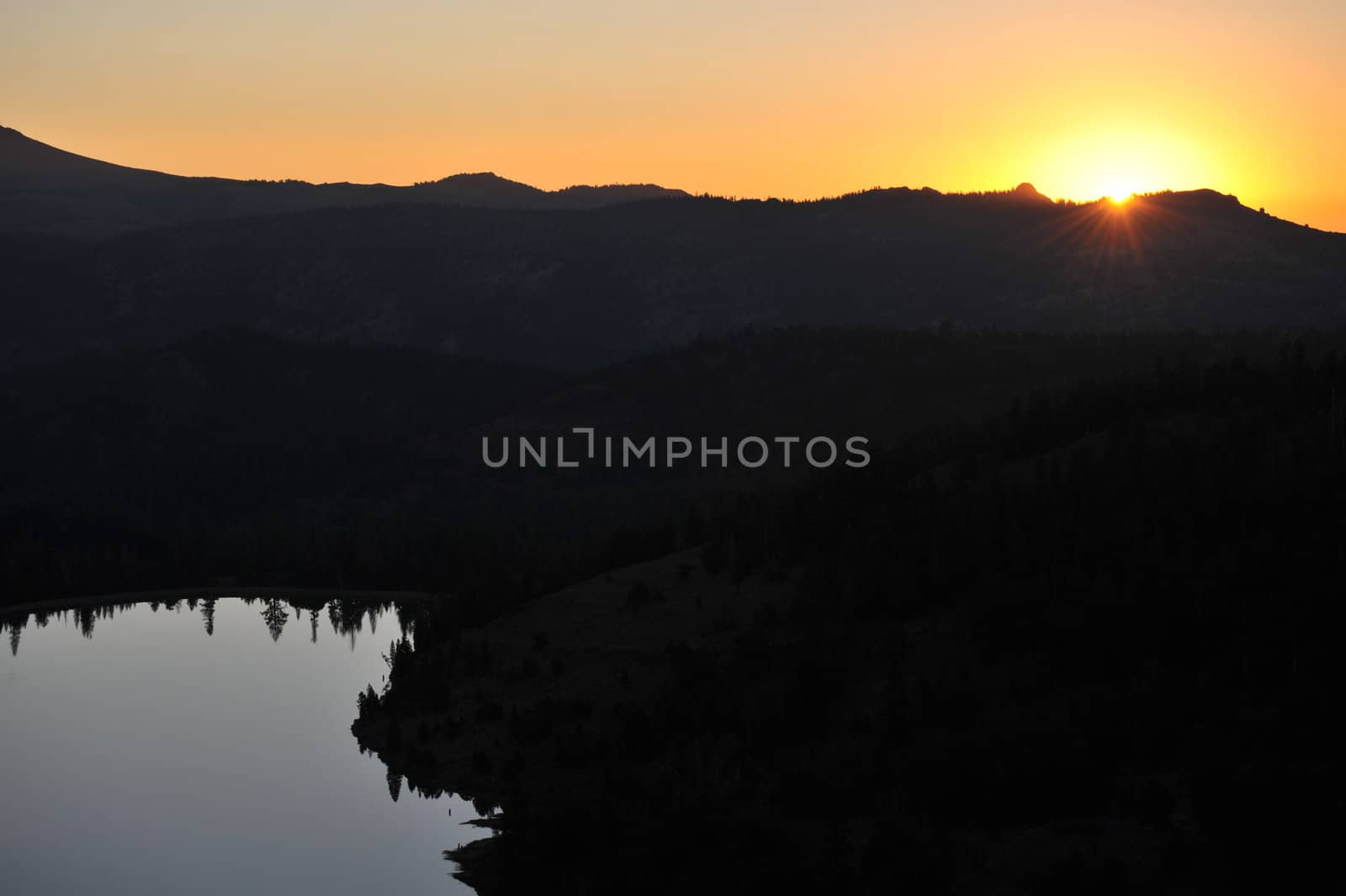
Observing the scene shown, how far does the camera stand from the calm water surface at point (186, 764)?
2643 inches

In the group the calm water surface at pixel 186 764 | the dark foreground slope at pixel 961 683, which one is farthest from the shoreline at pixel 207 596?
the dark foreground slope at pixel 961 683

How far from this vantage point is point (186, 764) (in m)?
83.6

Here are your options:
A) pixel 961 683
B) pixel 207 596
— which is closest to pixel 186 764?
pixel 961 683

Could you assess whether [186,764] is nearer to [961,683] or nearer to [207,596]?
[961,683]

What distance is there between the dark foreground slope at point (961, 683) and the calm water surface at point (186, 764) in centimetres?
331

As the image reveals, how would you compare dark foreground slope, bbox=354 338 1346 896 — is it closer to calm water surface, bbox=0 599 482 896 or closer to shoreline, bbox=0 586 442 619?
calm water surface, bbox=0 599 482 896

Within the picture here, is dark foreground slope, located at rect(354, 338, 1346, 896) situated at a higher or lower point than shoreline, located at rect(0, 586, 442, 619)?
higher

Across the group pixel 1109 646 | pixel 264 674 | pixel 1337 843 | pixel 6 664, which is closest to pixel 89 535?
pixel 6 664

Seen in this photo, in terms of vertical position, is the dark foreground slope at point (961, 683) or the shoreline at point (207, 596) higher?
the dark foreground slope at point (961, 683)

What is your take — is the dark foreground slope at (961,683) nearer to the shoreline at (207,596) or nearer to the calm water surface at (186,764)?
the calm water surface at (186,764)

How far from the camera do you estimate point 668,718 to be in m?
73.7

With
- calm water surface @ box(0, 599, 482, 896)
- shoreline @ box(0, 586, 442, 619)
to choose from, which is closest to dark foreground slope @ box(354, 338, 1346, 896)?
calm water surface @ box(0, 599, 482, 896)

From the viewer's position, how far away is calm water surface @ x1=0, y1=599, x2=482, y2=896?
6712cm

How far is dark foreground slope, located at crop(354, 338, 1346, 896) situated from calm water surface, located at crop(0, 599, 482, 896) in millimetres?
3313
